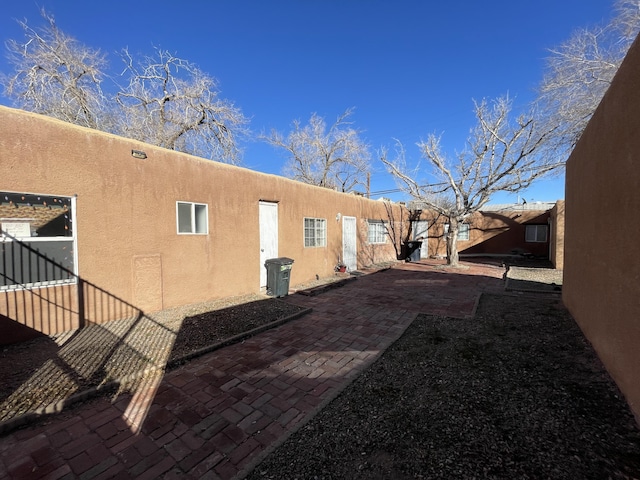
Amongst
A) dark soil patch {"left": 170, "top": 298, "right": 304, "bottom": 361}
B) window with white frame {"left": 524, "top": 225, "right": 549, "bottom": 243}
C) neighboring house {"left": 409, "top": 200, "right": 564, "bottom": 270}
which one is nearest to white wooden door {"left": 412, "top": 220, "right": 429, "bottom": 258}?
neighboring house {"left": 409, "top": 200, "right": 564, "bottom": 270}

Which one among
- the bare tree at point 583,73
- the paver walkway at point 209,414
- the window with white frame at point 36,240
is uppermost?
the bare tree at point 583,73

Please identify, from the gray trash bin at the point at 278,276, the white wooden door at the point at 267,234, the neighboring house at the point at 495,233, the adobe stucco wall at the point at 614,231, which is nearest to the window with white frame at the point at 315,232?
the white wooden door at the point at 267,234

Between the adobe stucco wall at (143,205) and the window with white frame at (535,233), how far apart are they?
17.3 meters

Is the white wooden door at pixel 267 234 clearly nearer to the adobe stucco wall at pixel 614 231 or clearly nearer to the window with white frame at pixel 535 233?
the adobe stucco wall at pixel 614 231

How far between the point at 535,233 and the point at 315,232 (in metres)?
16.1

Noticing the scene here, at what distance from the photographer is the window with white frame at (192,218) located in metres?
6.11

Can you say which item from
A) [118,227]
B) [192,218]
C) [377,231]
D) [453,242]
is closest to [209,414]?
[118,227]

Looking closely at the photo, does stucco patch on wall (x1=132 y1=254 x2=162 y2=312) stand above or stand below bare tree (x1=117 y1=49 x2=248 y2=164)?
below

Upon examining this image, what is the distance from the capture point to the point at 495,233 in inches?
744

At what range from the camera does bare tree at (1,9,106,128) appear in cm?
1105

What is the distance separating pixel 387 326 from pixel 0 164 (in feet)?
21.2

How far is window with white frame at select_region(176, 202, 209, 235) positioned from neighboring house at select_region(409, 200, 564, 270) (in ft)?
49.5

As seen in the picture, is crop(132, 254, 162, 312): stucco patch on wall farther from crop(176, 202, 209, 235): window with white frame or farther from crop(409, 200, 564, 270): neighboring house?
crop(409, 200, 564, 270): neighboring house

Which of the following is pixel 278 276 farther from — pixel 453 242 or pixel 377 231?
pixel 453 242
